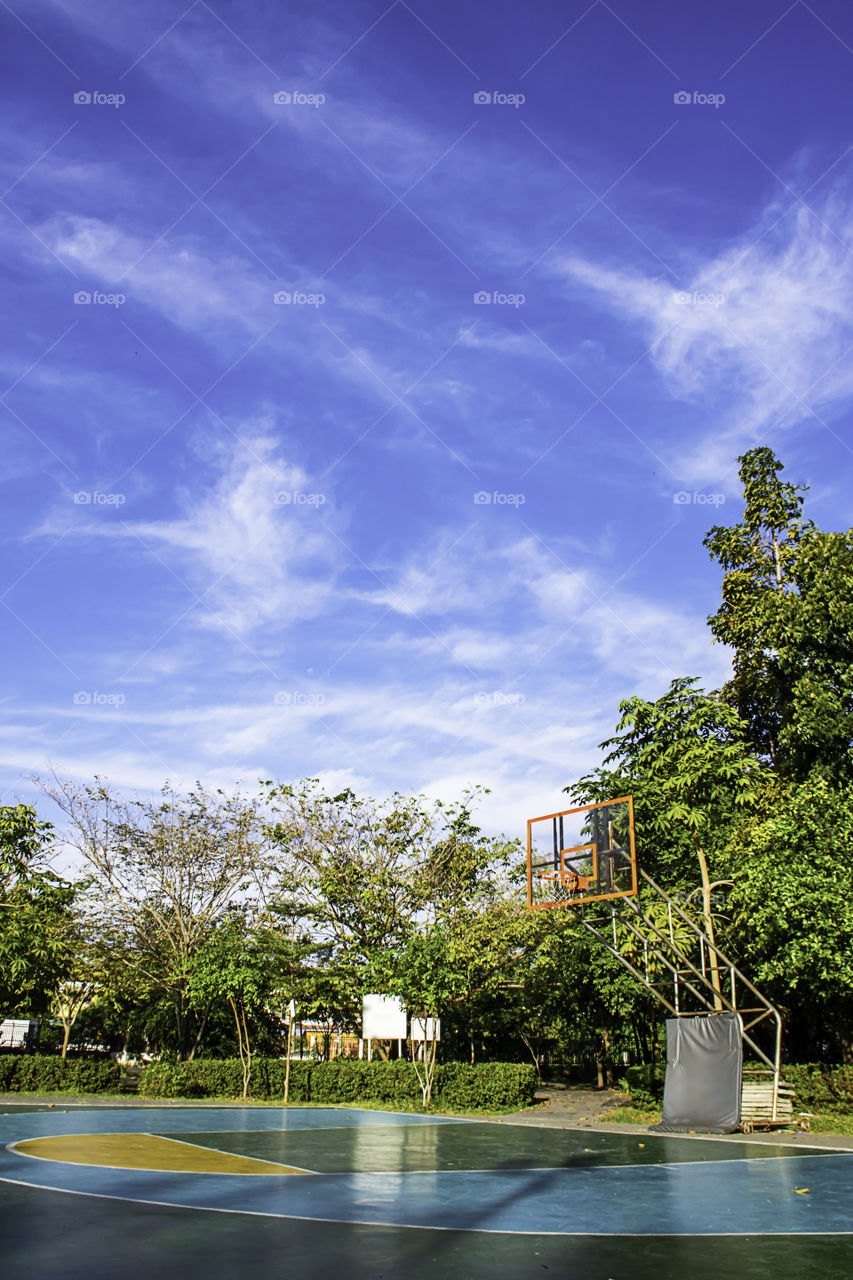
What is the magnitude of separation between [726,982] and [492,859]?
8572 mm

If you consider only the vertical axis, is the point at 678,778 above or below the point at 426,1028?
above

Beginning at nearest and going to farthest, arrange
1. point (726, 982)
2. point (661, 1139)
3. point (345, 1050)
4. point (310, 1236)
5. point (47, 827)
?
1. point (310, 1236)
2. point (661, 1139)
3. point (726, 982)
4. point (47, 827)
5. point (345, 1050)

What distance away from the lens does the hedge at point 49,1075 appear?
84.4 feet

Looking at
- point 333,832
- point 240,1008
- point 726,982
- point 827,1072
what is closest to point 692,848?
point 726,982

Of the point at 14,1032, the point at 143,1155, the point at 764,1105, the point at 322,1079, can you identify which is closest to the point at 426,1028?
the point at 322,1079

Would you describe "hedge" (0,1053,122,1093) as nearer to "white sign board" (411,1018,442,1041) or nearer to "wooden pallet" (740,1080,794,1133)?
"white sign board" (411,1018,442,1041)

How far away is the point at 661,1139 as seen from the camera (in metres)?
17.6

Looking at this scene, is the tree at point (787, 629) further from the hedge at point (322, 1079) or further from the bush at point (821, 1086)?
the hedge at point (322, 1079)

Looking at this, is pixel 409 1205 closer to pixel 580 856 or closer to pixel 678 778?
pixel 580 856

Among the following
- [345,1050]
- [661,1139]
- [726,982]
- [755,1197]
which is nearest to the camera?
[755,1197]

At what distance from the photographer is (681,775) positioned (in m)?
22.9

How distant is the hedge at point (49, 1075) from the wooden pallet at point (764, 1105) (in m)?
17.3

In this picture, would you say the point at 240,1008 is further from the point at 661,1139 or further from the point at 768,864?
the point at 768,864

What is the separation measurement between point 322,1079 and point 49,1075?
7394mm
